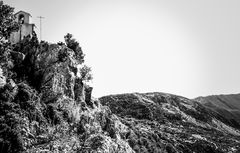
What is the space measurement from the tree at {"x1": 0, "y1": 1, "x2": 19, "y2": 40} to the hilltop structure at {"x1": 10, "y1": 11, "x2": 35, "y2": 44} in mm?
12291

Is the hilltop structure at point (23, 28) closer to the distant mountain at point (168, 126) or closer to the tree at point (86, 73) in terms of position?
the tree at point (86, 73)

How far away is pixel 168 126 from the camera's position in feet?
306

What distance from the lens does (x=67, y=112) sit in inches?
1619

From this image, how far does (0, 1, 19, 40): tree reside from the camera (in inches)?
1443

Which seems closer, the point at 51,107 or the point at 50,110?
the point at 50,110

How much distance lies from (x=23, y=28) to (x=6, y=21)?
572 inches

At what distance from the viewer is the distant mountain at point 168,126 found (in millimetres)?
63031

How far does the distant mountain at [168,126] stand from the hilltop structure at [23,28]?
29.1 m

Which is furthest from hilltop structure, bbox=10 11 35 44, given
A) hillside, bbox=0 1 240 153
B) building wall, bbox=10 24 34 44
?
hillside, bbox=0 1 240 153

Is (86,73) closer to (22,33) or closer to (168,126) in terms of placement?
(22,33)

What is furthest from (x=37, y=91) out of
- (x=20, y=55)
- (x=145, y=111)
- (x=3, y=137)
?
(x=145, y=111)

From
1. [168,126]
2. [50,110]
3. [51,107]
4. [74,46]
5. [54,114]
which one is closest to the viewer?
[54,114]

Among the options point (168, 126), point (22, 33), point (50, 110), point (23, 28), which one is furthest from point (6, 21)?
point (168, 126)

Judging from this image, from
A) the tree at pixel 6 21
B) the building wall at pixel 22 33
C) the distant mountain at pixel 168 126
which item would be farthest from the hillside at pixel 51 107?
the building wall at pixel 22 33
